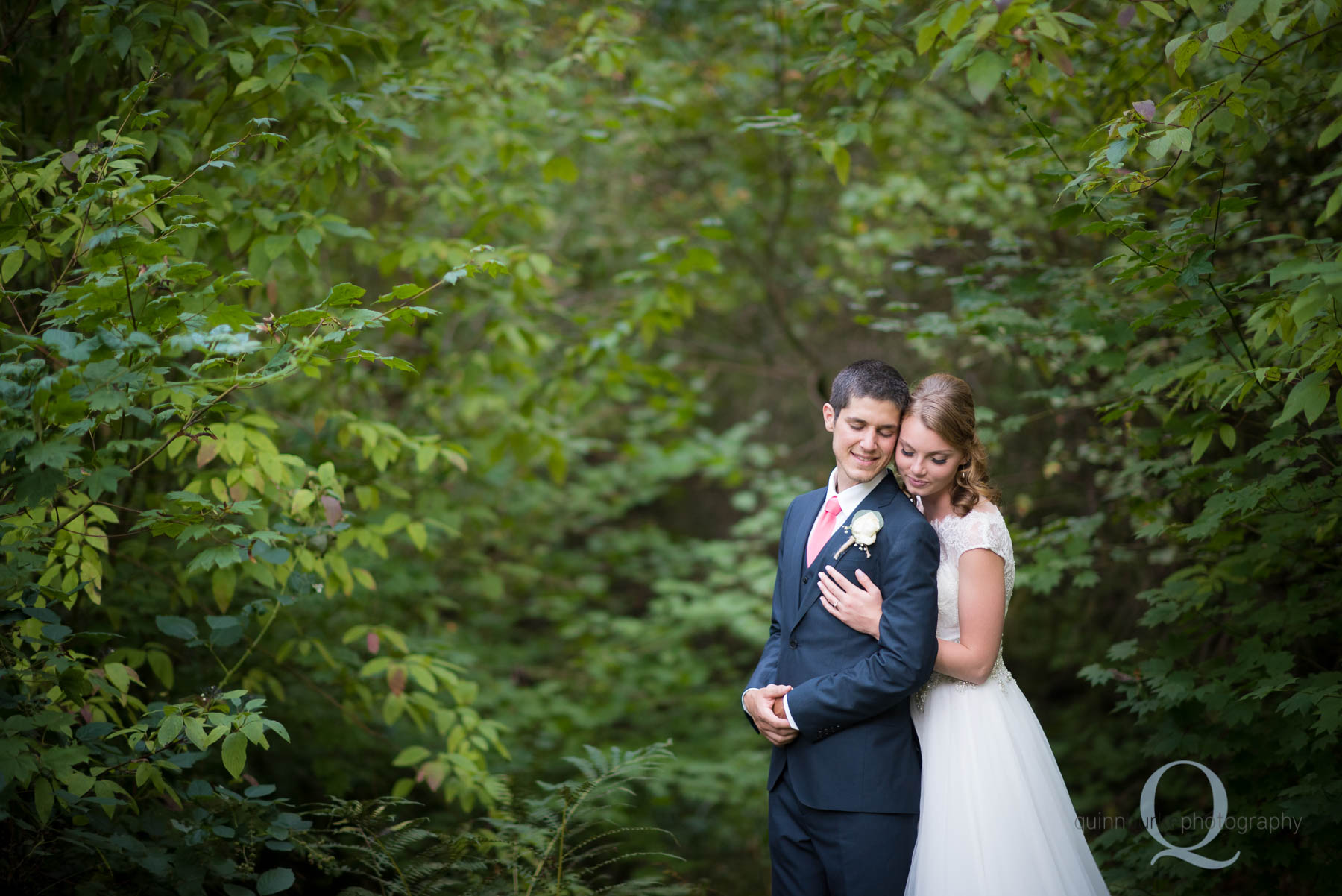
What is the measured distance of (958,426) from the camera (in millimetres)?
2551

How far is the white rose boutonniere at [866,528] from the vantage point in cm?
247

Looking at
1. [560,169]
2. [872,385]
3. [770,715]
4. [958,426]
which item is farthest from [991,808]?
[560,169]

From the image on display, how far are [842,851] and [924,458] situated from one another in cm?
114

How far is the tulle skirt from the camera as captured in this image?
2371 mm

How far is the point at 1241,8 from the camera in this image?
2225 mm

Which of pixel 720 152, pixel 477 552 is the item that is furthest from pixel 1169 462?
pixel 720 152

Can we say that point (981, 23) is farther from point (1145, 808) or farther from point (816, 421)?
point (816, 421)

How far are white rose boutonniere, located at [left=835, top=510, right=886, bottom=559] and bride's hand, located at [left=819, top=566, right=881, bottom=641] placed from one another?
9cm

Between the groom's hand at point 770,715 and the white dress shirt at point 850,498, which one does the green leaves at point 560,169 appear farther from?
the groom's hand at point 770,715

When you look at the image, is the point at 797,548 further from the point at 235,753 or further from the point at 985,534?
the point at 235,753

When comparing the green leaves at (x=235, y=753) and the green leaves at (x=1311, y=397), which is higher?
the green leaves at (x=1311, y=397)

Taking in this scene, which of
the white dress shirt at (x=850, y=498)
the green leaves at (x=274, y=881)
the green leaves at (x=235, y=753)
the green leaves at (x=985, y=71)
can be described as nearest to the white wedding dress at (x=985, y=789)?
the white dress shirt at (x=850, y=498)

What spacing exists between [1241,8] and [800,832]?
2526mm

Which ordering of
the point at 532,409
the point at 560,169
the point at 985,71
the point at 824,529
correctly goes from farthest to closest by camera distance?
the point at 532,409
the point at 560,169
the point at 985,71
the point at 824,529
